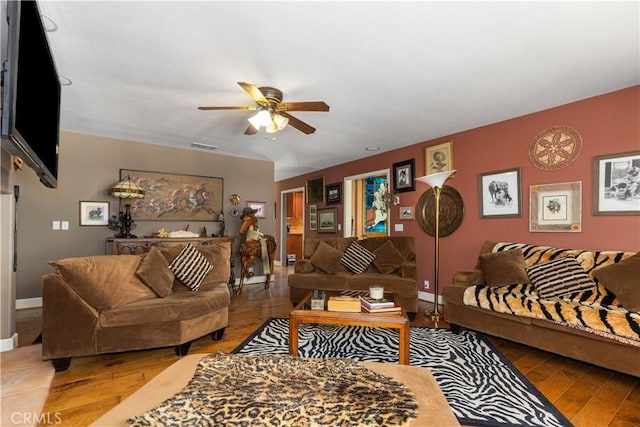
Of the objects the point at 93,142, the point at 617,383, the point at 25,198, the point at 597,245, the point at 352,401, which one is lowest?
the point at 617,383

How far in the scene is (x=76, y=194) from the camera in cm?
431

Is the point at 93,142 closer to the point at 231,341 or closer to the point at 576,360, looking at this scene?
the point at 231,341

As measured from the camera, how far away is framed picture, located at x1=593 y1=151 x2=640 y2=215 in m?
2.78

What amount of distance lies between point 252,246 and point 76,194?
257 centimetres

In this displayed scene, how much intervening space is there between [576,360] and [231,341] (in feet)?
9.65

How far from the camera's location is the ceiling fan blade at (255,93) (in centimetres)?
236

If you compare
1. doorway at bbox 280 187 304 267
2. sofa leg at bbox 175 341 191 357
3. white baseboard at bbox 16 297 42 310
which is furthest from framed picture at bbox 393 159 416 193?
white baseboard at bbox 16 297 42 310

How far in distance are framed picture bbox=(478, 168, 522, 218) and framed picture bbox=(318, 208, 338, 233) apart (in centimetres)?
300

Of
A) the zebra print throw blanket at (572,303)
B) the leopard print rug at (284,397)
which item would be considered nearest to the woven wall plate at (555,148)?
the zebra print throw blanket at (572,303)

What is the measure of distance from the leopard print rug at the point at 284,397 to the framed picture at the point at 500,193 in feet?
10.4

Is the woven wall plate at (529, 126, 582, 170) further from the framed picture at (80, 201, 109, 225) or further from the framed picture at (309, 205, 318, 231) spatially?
the framed picture at (80, 201, 109, 225)

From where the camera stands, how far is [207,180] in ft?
17.4

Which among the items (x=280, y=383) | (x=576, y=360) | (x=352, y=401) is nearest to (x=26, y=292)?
(x=280, y=383)

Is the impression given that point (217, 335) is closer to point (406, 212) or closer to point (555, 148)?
point (406, 212)
